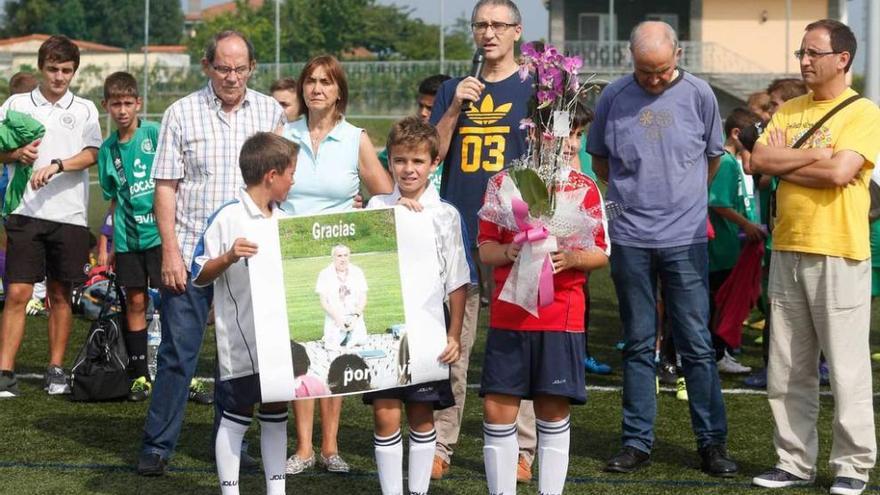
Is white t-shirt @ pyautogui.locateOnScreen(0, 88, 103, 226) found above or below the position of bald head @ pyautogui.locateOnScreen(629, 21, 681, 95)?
below

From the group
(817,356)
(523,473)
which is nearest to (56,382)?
(523,473)

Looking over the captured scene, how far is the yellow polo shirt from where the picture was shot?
585cm

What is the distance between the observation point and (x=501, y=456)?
5.22m

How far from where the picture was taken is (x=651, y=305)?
641 cm

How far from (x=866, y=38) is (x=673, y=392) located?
618cm

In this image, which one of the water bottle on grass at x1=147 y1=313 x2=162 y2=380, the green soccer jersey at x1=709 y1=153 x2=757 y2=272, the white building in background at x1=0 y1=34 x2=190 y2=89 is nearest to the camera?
the water bottle on grass at x1=147 y1=313 x2=162 y2=380

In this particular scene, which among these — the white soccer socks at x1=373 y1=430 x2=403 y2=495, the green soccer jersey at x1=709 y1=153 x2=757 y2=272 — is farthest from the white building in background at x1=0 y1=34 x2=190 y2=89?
the white soccer socks at x1=373 y1=430 x2=403 y2=495

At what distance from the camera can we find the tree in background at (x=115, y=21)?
38.0 metres

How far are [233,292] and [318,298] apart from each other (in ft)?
1.29

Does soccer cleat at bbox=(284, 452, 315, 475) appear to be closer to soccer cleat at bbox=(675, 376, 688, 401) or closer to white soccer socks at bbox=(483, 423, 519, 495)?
white soccer socks at bbox=(483, 423, 519, 495)

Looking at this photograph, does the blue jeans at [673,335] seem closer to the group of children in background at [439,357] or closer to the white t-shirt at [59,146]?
the group of children in background at [439,357]

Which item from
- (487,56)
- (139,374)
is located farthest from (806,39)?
(139,374)

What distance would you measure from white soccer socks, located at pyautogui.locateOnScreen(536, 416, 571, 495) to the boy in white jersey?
3.99 m

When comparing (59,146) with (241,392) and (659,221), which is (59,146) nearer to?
(241,392)
